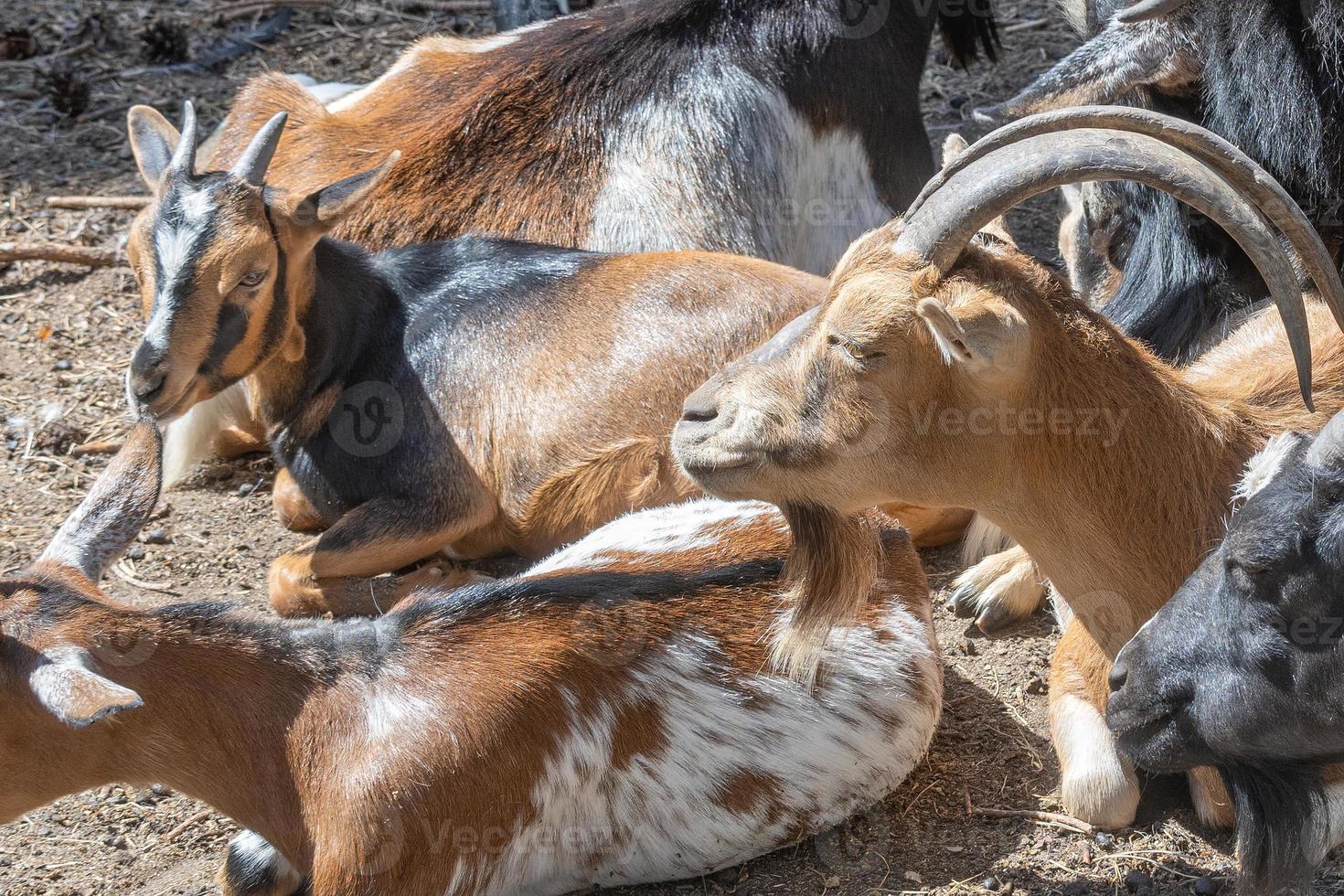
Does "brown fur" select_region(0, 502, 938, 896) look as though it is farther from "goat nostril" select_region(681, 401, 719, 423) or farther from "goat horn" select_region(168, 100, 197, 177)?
"goat horn" select_region(168, 100, 197, 177)

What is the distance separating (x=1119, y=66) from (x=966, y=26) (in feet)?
5.89

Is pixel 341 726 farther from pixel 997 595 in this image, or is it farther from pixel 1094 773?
pixel 997 595

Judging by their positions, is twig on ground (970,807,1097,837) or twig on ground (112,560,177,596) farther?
twig on ground (112,560,177,596)

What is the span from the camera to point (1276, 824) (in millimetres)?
3221

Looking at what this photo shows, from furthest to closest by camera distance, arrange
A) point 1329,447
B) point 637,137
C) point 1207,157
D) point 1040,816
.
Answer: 1. point 637,137
2. point 1040,816
3. point 1207,157
4. point 1329,447

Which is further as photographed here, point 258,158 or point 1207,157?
point 258,158

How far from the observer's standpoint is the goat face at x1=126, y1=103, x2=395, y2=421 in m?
4.39

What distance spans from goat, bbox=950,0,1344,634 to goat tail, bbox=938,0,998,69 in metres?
1.45

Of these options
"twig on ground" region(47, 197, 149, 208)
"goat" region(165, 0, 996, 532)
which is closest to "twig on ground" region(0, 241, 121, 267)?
"twig on ground" region(47, 197, 149, 208)

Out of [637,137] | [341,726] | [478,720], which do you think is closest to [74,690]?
[341,726]

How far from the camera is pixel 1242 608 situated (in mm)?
3086

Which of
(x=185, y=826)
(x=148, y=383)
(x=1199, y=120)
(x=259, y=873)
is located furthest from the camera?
(x=1199, y=120)

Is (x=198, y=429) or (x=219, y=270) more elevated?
(x=219, y=270)

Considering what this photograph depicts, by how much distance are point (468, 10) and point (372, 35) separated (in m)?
0.61
